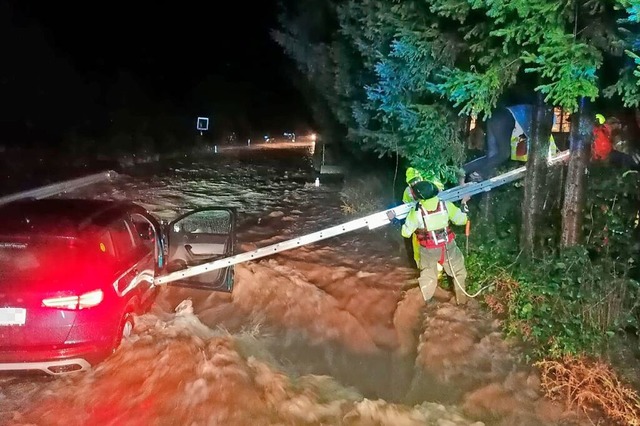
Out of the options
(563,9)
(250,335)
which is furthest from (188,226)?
(563,9)

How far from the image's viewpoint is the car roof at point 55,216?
17.9 feet

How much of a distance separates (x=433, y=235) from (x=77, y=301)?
3940 millimetres

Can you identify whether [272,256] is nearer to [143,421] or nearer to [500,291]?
[500,291]

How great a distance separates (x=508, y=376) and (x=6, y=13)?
28748mm

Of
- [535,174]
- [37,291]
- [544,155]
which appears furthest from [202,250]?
[544,155]

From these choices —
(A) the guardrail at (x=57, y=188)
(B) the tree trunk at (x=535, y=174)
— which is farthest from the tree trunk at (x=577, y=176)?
(A) the guardrail at (x=57, y=188)

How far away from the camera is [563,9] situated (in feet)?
17.3

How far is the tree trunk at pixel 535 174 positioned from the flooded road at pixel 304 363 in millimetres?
1268

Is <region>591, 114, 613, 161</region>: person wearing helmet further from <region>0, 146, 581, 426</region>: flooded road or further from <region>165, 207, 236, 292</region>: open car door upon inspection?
<region>165, 207, 236, 292</region>: open car door

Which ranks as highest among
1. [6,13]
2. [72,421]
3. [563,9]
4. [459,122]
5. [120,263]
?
[6,13]

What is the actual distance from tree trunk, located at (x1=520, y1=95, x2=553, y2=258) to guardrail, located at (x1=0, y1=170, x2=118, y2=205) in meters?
9.88

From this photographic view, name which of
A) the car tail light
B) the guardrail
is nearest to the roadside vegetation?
the car tail light

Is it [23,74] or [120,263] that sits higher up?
[23,74]

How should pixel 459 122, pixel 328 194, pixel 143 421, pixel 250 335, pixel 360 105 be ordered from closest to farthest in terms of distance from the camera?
pixel 143 421 → pixel 250 335 → pixel 459 122 → pixel 360 105 → pixel 328 194
